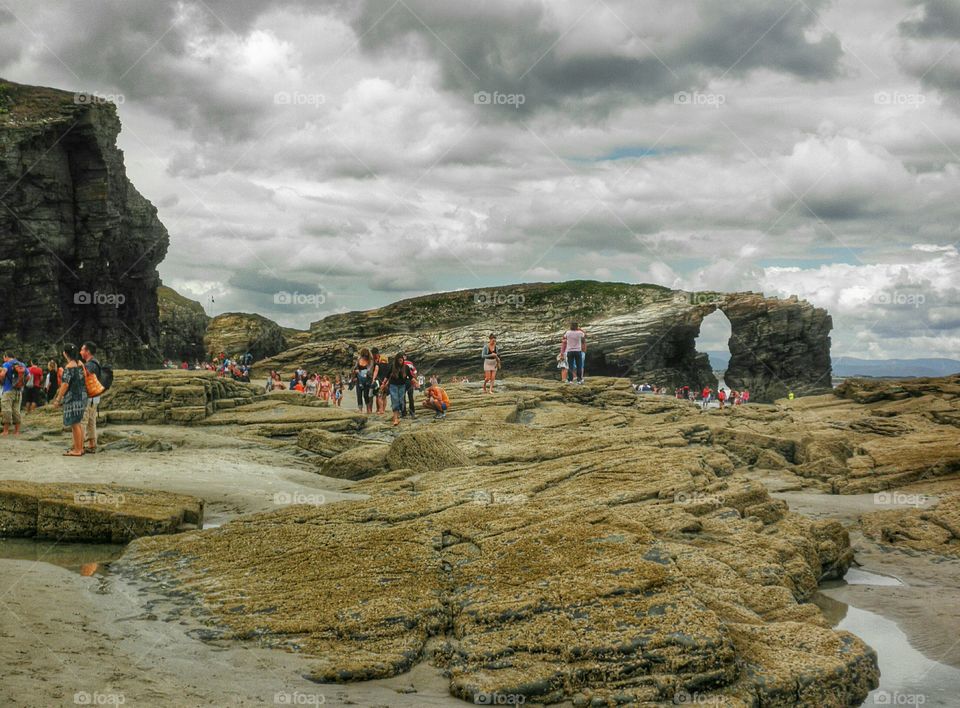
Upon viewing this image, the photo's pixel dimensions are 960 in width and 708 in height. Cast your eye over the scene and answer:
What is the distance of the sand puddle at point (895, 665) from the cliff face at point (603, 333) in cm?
6150

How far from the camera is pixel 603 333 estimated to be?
76.2 metres

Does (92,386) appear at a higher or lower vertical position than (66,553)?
higher

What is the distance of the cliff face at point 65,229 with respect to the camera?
59781 mm

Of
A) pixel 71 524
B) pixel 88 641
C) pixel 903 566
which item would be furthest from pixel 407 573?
pixel 903 566

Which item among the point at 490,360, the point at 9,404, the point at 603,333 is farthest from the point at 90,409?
the point at 603,333

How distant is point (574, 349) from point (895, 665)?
19.9 m

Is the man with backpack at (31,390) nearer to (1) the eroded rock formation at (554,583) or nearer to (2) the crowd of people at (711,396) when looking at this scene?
(1) the eroded rock formation at (554,583)

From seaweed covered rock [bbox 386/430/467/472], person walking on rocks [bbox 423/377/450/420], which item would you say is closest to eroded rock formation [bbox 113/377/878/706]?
seaweed covered rock [bbox 386/430/467/472]

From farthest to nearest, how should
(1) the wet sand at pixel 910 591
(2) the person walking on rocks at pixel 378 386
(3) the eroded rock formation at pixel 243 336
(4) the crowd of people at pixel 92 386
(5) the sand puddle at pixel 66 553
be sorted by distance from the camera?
1. (3) the eroded rock formation at pixel 243 336
2. (2) the person walking on rocks at pixel 378 386
3. (4) the crowd of people at pixel 92 386
4. (1) the wet sand at pixel 910 591
5. (5) the sand puddle at pixel 66 553

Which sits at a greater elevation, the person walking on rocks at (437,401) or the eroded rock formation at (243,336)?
the eroded rock formation at (243,336)

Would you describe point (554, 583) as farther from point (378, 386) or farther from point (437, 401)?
point (378, 386)

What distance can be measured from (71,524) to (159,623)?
427cm

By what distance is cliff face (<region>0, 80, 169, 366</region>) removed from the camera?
59781 mm

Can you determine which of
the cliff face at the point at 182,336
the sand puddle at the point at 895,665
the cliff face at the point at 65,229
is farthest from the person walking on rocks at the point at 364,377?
the cliff face at the point at 182,336
